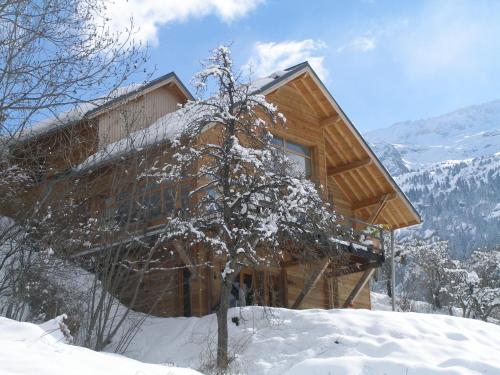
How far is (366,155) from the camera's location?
2066 centimetres

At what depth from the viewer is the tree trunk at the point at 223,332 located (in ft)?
37.7

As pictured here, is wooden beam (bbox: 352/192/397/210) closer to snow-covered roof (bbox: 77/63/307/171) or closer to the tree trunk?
snow-covered roof (bbox: 77/63/307/171)

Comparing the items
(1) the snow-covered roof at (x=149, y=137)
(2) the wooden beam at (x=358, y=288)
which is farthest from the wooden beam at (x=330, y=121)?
(1) the snow-covered roof at (x=149, y=137)

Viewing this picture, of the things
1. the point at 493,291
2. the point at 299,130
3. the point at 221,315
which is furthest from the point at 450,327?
the point at 493,291

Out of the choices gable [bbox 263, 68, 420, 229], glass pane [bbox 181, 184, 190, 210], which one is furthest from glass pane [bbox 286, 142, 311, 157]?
glass pane [bbox 181, 184, 190, 210]

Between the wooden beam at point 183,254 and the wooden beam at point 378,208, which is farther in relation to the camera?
the wooden beam at point 378,208

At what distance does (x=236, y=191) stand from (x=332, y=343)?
3504 mm

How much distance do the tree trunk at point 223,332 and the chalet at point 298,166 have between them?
4.13ft

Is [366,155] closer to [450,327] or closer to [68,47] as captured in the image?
[450,327]

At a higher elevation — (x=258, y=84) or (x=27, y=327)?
(x=258, y=84)

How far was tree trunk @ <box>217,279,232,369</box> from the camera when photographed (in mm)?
11484

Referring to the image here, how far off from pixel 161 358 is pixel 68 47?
20.9ft

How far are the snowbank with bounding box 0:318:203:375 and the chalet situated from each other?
591cm

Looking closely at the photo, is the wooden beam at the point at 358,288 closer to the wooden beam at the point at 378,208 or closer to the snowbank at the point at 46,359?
the wooden beam at the point at 378,208
